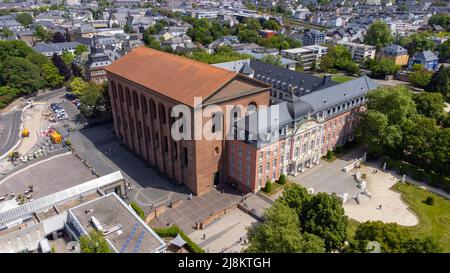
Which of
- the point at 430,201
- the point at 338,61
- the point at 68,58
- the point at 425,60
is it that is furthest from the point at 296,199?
the point at 425,60

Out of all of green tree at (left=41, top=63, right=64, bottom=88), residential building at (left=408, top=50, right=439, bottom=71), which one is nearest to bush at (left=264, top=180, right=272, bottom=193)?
green tree at (left=41, top=63, right=64, bottom=88)

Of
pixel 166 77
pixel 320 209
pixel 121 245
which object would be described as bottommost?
pixel 121 245

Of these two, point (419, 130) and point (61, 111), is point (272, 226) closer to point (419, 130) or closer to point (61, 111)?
point (419, 130)

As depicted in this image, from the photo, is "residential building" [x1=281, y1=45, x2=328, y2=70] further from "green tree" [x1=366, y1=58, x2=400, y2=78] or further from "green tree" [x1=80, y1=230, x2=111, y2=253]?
"green tree" [x1=80, y1=230, x2=111, y2=253]

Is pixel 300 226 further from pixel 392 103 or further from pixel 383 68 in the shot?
pixel 383 68

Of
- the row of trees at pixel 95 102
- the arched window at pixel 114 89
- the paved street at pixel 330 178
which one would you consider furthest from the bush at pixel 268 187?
the row of trees at pixel 95 102

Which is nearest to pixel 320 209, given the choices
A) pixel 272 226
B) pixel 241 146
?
pixel 272 226
